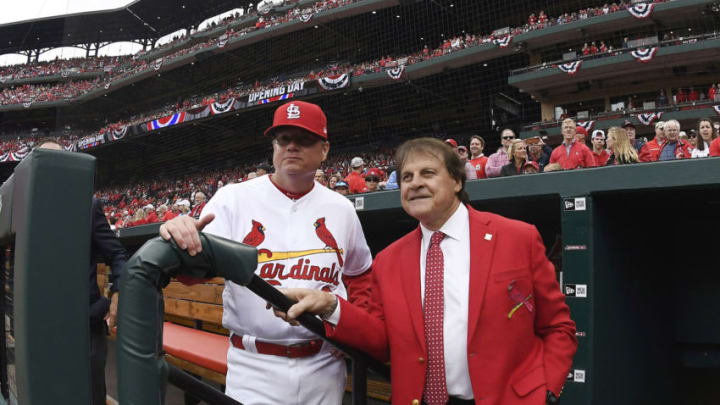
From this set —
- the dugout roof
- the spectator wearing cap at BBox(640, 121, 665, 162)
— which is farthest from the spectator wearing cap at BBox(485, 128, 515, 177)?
the dugout roof

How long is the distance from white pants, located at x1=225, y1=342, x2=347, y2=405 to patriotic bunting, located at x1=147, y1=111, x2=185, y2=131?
27.4 metres

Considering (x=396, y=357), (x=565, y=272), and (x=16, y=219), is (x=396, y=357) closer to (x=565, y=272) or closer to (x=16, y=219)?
(x=16, y=219)

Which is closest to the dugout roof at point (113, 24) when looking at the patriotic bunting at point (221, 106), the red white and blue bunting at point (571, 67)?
the patriotic bunting at point (221, 106)

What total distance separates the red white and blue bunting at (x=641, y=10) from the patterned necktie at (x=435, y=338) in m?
19.5

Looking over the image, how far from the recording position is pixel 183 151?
3177 cm

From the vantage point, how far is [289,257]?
6.30 feet

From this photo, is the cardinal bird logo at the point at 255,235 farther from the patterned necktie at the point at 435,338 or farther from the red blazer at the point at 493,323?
the patterned necktie at the point at 435,338

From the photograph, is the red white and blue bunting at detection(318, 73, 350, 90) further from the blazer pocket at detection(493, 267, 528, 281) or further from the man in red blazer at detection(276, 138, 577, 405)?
the blazer pocket at detection(493, 267, 528, 281)

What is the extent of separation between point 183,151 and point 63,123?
43.7ft

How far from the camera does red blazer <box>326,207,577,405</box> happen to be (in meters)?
1.64

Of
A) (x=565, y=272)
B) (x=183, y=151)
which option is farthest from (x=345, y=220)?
(x=183, y=151)

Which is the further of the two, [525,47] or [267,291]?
[525,47]

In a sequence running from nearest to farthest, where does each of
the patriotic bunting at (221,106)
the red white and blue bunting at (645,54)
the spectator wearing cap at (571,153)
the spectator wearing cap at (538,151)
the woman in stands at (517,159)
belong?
the woman in stands at (517,159)
the spectator wearing cap at (571,153)
the spectator wearing cap at (538,151)
the red white and blue bunting at (645,54)
the patriotic bunting at (221,106)

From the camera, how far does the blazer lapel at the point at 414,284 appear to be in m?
1.70
